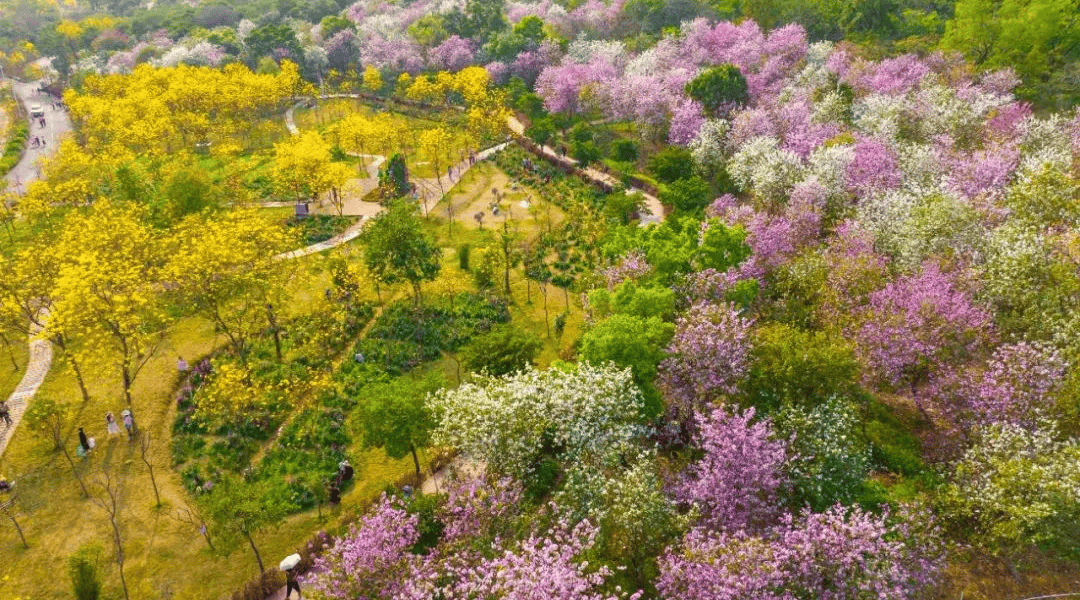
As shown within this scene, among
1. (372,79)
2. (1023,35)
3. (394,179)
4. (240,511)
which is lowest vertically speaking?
(240,511)

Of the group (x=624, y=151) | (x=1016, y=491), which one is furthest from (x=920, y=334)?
(x=624, y=151)

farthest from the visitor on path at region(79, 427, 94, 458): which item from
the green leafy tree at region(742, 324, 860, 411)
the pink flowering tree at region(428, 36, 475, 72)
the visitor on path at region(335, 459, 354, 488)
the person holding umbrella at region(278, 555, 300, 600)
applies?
the pink flowering tree at region(428, 36, 475, 72)

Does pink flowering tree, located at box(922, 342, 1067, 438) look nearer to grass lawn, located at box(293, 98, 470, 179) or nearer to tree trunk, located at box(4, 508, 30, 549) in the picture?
tree trunk, located at box(4, 508, 30, 549)

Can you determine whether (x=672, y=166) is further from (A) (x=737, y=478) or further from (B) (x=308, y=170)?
(A) (x=737, y=478)

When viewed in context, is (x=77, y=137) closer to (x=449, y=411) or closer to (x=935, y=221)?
(x=449, y=411)

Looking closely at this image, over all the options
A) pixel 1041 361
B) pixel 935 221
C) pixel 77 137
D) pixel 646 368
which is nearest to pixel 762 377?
pixel 646 368
